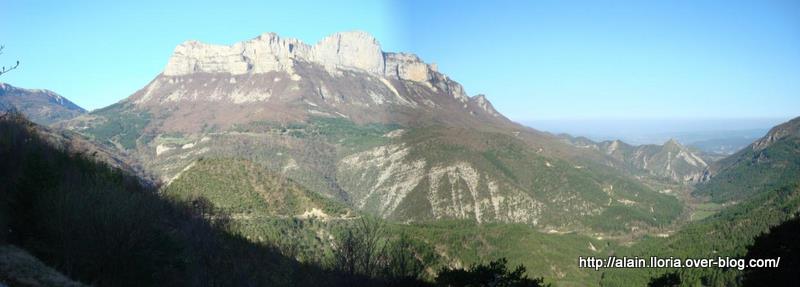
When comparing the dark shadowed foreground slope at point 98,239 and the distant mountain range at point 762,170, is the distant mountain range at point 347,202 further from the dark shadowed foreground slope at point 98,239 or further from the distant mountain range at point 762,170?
the distant mountain range at point 762,170

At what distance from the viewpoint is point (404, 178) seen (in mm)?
122188

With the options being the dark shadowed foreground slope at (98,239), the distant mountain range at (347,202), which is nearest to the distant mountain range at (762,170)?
the distant mountain range at (347,202)

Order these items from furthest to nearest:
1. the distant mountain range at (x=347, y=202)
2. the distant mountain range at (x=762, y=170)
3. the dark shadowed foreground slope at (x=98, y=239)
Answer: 1. the distant mountain range at (x=762, y=170)
2. the distant mountain range at (x=347, y=202)
3. the dark shadowed foreground slope at (x=98, y=239)

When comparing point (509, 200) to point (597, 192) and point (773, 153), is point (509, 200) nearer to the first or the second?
point (597, 192)

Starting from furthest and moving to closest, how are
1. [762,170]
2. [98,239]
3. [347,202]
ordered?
[762,170]
[347,202]
[98,239]

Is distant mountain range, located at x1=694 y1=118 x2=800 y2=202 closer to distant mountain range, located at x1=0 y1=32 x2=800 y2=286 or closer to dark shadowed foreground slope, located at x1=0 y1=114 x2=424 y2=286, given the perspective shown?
distant mountain range, located at x1=0 y1=32 x2=800 y2=286

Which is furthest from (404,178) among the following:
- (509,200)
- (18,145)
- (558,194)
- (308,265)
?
(18,145)

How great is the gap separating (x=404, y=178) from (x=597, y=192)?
165 feet

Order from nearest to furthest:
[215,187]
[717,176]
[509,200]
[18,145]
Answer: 1. [18,145]
2. [215,187]
3. [509,200]
4. [717,176]

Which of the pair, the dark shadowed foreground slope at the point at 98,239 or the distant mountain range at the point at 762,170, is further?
the distant mountain range at the point at 762,170

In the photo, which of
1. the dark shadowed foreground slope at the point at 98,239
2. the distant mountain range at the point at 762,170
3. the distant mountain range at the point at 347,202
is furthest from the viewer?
the distant mountain range at the point at 762,170

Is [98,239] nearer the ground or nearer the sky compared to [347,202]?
nearer the sky

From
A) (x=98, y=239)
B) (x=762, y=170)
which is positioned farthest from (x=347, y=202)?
(x=762, y=170)

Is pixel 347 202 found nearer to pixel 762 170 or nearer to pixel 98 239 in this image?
pixel 98 239
